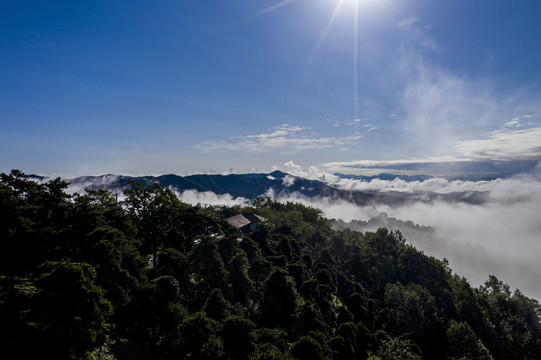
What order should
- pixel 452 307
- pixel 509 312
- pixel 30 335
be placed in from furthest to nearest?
1. pixel 452 307
2. pixel 509 312
3. pixel 30 335

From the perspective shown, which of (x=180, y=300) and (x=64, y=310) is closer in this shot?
(x=64, y=310)

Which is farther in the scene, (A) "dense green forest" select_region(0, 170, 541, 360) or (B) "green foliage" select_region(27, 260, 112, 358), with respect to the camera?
(A) "dense green forest" select_region(0, 170, 541, 360)

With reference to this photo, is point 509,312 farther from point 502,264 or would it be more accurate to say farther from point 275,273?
point 502,264

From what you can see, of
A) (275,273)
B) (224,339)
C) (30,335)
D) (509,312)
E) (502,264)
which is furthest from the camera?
(502,264)

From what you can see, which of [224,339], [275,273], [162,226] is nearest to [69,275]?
[224,339]

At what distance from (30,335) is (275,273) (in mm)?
20117

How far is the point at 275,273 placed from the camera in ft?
90.8

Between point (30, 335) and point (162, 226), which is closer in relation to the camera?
point (30, 335)

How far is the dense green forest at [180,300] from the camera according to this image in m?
14.3

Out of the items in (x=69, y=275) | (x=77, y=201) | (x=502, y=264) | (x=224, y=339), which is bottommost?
(x=502, y=264)

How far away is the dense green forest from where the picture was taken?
14.3m

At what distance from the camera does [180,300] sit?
2516 centimetres

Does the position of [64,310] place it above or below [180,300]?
above

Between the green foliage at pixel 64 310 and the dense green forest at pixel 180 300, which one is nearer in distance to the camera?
the green foliage at pixel 64 310
